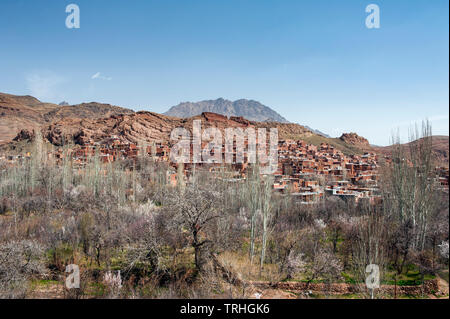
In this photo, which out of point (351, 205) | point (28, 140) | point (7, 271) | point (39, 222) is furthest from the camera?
point (28, 140)

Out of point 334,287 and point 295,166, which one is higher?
point 295,166

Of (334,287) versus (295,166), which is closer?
(334,287)

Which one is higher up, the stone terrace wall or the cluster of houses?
the cluster of houses

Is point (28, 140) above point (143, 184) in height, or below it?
above

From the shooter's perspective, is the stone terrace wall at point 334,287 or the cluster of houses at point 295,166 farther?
the cluster of houses at point 295,166

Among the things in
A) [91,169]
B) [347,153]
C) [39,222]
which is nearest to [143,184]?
[91,169]

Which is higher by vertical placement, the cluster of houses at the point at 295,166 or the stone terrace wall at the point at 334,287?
the cluster of houses at the point at 295,166

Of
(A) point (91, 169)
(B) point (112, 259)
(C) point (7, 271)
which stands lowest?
(B) point (112, 259)

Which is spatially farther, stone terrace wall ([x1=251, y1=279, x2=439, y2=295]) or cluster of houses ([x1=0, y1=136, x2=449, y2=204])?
cluster of houses ([x1=0, y1=136, x2=449, y2=204])

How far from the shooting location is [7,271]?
7672 millimetres

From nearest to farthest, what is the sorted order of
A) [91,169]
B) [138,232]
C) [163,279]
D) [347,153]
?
[163,279] → [138,232] → [91,169] → [347,153]

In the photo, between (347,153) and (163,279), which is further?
(347,153)

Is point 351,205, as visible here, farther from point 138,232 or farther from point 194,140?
point 194,140

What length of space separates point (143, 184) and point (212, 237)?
23.3 m
